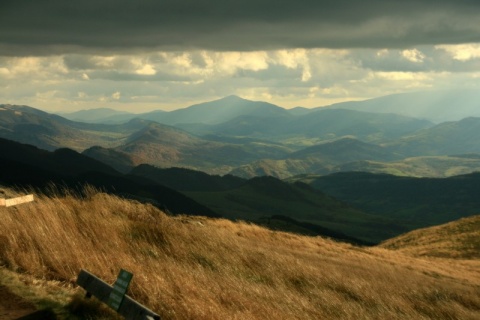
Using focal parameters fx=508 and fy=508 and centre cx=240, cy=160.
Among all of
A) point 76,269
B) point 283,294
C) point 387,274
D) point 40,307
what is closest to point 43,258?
point 76,269

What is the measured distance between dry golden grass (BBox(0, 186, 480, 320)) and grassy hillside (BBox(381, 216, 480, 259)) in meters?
37.2

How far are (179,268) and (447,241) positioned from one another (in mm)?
55717

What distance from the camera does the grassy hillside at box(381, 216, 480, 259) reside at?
53.8 meters

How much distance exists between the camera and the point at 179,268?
11.8 metres

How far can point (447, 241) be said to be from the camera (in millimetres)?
60500

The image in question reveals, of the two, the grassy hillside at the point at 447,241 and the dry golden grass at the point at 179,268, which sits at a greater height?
the dry golden grass at the point at 179,268

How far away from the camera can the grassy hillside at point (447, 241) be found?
5378 centimetres

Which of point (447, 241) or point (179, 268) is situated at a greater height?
point (179, 268)

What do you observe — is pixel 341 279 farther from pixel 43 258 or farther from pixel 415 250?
pixel 415 250

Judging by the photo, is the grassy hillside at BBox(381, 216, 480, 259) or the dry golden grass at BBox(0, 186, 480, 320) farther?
the grassy hillside at BBox(381, 216, 480, 259)

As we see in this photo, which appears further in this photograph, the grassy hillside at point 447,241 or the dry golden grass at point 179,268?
the grassy hillside at point 447,241

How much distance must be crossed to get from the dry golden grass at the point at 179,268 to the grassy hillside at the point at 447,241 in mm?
37198

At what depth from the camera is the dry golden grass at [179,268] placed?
9930mm

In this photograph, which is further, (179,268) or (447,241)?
(447,241)
